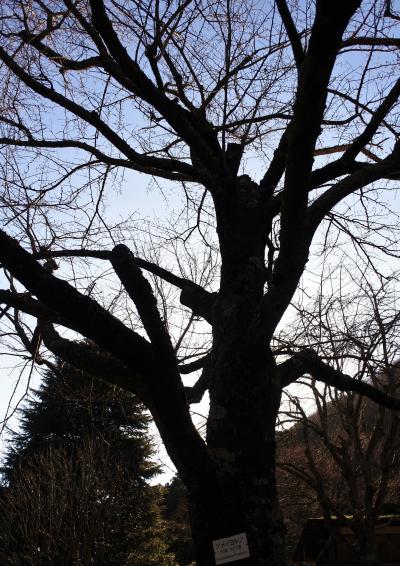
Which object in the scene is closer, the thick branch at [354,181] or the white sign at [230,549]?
the white sign at [230,549]

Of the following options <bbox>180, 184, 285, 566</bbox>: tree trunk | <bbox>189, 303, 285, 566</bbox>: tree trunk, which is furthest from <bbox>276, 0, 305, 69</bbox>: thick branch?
<bbox>189, 303, 285, 566</bbox>: tree trunk

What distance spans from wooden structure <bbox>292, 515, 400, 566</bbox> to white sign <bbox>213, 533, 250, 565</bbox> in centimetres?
730

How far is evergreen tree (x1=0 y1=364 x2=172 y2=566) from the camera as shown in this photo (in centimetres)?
1148

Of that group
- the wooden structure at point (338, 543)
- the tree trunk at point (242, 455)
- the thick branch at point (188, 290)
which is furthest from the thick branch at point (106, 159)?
the wooden structure at point (338, 543)

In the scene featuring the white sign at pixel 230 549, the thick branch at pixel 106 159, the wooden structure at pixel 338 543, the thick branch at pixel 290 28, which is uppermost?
the thick branch at pixel 106 159

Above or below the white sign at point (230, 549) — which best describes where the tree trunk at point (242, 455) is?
above

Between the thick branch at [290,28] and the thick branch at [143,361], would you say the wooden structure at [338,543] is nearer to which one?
the thick branch at [143,361]

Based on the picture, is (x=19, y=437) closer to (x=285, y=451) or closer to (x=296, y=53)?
(x=285, y=451)

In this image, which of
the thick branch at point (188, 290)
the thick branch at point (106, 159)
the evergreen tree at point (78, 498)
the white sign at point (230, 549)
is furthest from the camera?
the evergreen tree at point (78, 498)

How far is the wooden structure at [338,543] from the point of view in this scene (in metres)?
9.35

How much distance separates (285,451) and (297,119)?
12440mm

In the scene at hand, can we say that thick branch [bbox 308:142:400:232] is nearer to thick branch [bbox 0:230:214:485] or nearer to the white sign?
thick branch [bbox 0:230:214:485]

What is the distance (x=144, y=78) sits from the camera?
3.94m

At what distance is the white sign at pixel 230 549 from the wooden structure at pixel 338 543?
7298 millimetres
